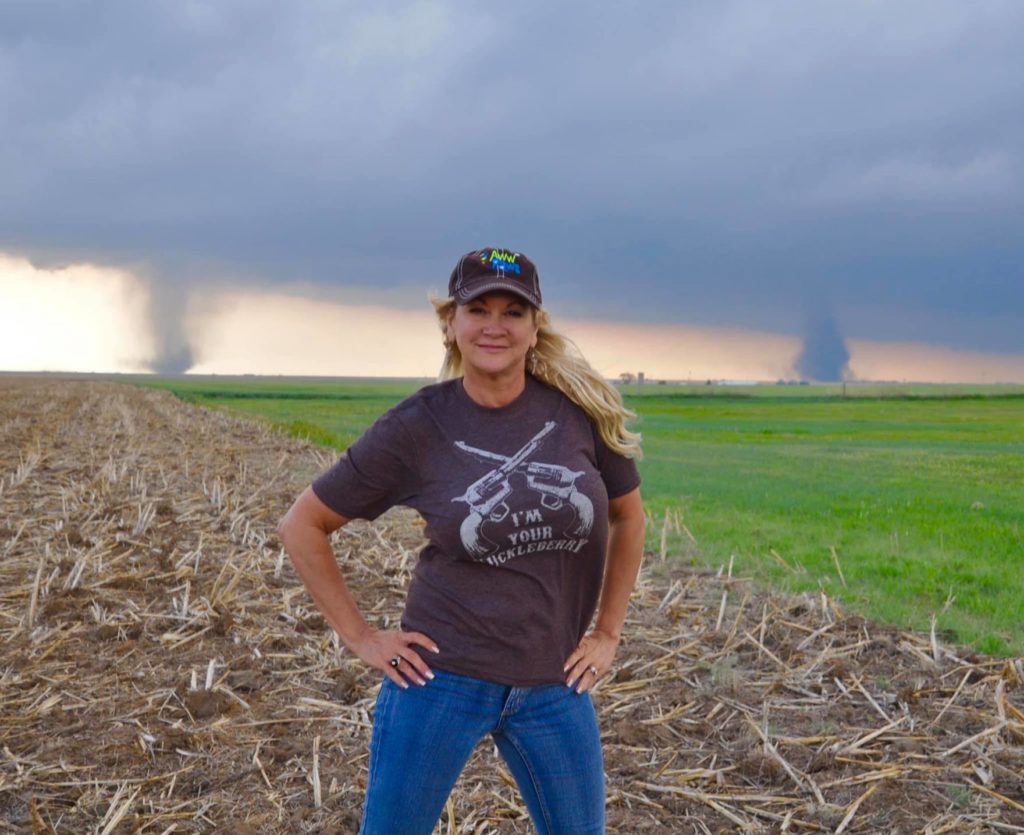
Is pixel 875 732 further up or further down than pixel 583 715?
further down

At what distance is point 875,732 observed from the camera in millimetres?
5918

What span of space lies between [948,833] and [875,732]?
3.28 ft

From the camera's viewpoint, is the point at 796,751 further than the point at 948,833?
Yes

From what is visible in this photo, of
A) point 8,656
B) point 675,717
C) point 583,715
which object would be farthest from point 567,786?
point 8,656

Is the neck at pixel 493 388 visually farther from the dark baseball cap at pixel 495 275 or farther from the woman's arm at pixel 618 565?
the woman's arm at pixel 618 565

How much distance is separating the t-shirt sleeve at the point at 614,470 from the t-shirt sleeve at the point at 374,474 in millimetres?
623

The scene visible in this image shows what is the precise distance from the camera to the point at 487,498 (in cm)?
313

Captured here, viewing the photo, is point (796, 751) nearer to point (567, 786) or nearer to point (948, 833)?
point (948, 833)

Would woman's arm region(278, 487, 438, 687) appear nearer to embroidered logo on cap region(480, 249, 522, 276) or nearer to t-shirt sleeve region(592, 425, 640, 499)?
t-shirt sleeve region(592, 425, 640, 499)

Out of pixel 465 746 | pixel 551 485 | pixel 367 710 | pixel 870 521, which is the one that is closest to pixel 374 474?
pixel 551 485

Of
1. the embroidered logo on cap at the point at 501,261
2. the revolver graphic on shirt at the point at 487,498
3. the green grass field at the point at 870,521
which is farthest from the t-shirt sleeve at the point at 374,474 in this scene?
the green grass field at the point at 870,521

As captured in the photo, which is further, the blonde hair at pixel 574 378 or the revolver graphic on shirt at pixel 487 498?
the blonde hair at pixel 574 378

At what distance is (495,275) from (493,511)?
0.74m

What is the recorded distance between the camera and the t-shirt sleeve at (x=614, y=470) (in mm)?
3406
